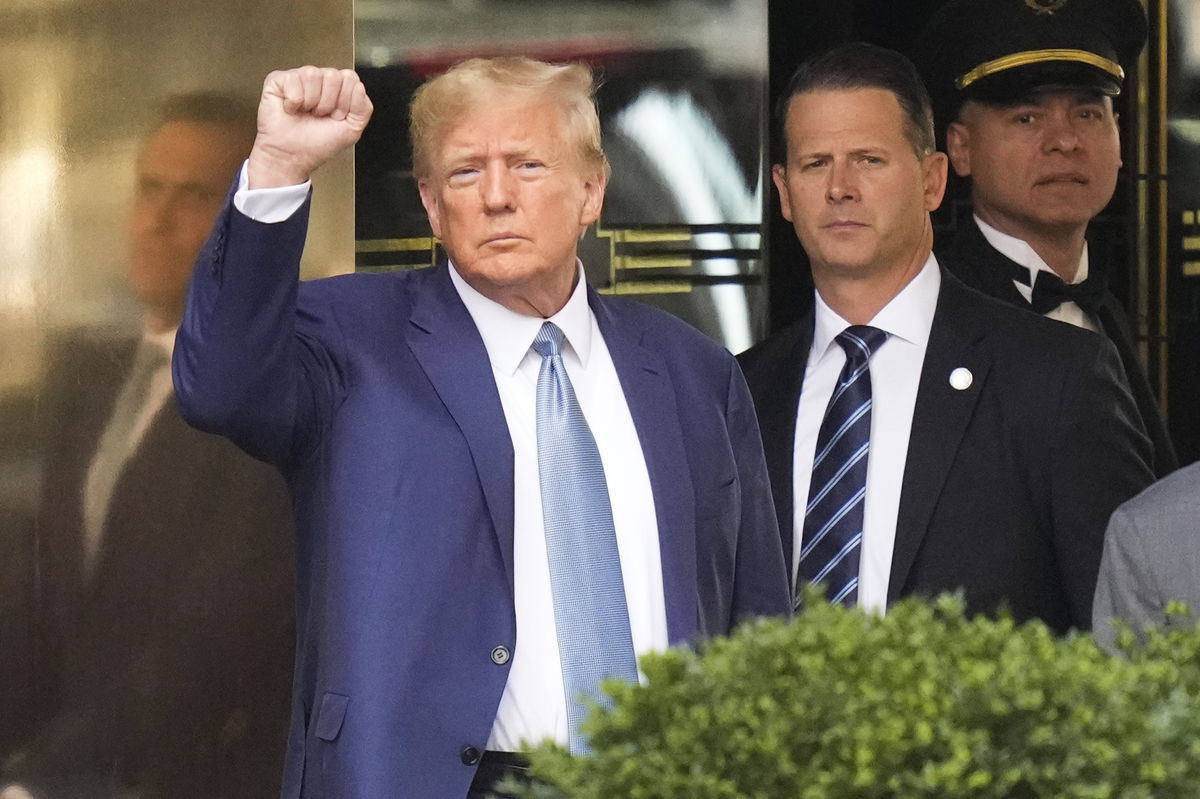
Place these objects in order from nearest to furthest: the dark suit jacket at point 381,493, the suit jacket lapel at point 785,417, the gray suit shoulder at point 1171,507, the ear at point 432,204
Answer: the gray suit shoulder at point 1171,507
the dark suit jacket at point 381,493
the ear at point 432,204
the suit jacket lapel at point 785,417

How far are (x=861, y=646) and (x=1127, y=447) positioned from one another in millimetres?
1745

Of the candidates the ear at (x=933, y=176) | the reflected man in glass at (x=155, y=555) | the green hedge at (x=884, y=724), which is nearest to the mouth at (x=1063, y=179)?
the ear at (x=933, y=176)

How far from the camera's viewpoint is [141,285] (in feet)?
10.5

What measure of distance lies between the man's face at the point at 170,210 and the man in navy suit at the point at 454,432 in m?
0.63

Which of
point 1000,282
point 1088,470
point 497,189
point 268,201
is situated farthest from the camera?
point 1000,282

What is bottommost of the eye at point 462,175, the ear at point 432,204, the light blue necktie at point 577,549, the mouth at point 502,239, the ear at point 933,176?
the light blue necktie at point 577,549

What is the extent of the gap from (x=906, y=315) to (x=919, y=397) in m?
0.17

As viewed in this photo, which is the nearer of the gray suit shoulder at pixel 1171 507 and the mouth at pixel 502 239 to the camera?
the gray suit shoulder at pixel 1171 507

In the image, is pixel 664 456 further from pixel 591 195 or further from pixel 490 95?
pixel 490 95

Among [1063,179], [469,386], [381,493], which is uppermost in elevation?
[1063,179]

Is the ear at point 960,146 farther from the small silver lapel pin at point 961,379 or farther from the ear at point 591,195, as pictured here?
the ear at point 591,195

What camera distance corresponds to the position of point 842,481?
3.10m

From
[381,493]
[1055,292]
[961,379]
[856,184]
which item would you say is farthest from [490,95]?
[1055,292]

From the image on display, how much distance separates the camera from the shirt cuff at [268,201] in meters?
2.25
